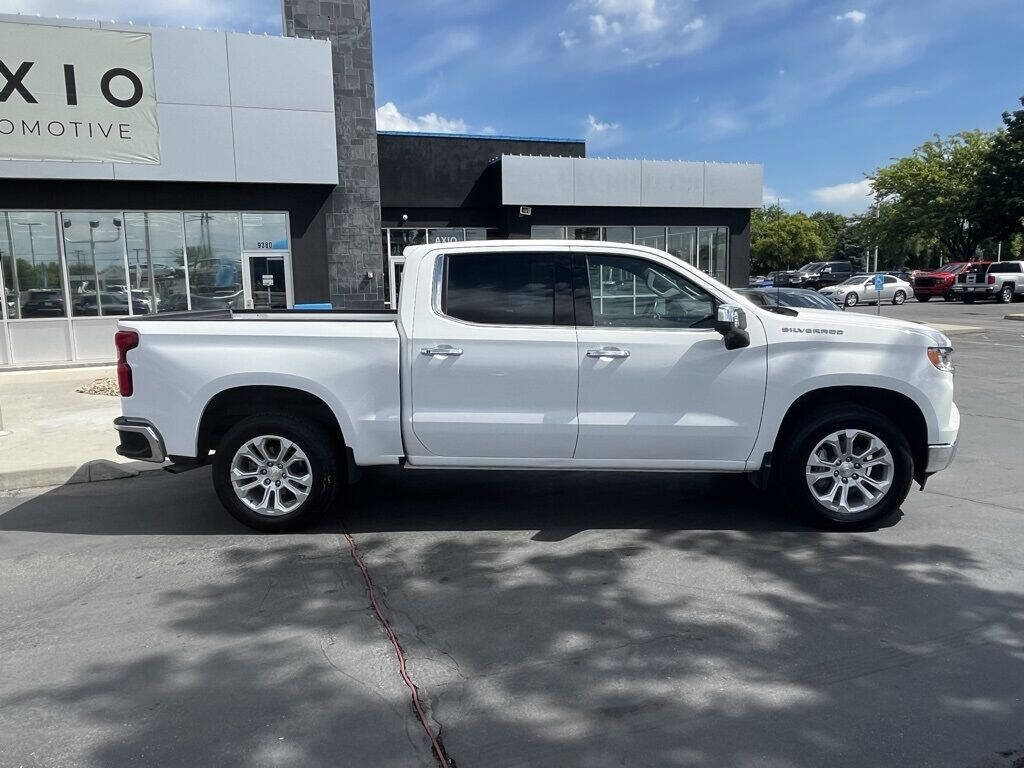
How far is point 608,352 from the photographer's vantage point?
5.05m

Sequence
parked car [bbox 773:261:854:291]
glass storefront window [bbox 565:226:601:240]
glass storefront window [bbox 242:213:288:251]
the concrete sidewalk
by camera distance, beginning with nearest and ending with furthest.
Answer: the concrete sidewalk → glass storefront window [bbox 242:213:288:251] → glass storefront window [bbox 565:226:601:240] → parked car [bbox 773:261:854:291]

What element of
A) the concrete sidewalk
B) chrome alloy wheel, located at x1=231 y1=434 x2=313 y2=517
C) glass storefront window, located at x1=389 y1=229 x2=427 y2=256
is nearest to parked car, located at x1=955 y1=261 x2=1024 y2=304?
glass storefront window, located at x1=389 y1=229 x2=427 y2=256

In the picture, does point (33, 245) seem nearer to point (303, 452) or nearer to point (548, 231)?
point (303, 452)

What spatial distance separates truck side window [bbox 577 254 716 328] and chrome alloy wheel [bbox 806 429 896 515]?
120 centimetres

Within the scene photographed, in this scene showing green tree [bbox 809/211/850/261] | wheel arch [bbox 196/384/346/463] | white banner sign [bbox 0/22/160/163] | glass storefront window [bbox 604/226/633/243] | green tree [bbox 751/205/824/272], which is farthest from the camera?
green tree [bbox 809/211/850/261]

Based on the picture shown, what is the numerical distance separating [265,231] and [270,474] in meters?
12.4

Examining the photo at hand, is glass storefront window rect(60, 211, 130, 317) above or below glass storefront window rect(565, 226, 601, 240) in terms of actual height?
below

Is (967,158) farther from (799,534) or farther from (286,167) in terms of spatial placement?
(799,534)

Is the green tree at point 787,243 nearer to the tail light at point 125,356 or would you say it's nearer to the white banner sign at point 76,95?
the white banner sign at point 76,95

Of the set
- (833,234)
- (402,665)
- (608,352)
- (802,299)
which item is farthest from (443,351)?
(833,234)

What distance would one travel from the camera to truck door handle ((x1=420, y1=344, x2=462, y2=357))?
200 inches

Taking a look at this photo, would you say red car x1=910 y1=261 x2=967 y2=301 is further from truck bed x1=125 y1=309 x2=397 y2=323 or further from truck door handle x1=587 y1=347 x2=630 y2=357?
truck bed x1=125 y1=309 x2=397 y2=323

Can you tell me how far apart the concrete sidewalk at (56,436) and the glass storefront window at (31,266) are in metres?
2.46

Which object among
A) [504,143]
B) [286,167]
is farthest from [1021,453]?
[504,143]
